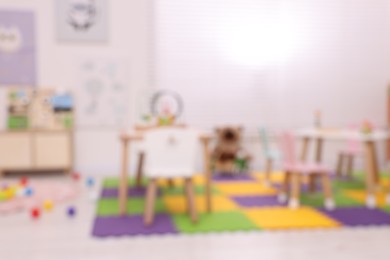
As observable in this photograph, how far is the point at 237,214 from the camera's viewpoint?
329 cm

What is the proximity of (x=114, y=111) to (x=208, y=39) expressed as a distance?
4.94 feet

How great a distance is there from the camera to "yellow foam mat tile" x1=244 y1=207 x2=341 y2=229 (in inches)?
118

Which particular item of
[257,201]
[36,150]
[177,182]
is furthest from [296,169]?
[36,150]

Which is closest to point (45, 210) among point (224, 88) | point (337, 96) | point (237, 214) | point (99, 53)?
point (237, 214)

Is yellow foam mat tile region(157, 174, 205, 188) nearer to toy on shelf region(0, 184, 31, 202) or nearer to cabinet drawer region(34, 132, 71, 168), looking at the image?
cabinet drawer region(34, 132, 71, 168)

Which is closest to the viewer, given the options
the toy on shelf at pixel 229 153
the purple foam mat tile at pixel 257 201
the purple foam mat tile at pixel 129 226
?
the purple foam mat tile at pixel 129 226

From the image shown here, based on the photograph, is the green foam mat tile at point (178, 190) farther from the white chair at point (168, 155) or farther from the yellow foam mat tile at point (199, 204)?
the white chair at point (168, 155)

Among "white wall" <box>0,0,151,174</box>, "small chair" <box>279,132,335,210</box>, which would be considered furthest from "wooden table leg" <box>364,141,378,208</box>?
"white wall" <box>0,0,151,174</box>

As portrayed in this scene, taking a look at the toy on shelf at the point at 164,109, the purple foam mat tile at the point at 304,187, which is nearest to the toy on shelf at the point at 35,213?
the toy on shelf at the point at 164,109

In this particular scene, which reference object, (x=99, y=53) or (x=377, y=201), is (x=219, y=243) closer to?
(x=377, y=201)

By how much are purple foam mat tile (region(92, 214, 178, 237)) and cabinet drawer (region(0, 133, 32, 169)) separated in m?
2.26

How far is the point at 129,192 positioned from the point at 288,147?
1.60 m

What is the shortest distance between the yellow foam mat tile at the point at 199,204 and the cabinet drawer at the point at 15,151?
205 cm

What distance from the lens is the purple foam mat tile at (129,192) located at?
13.2ft
